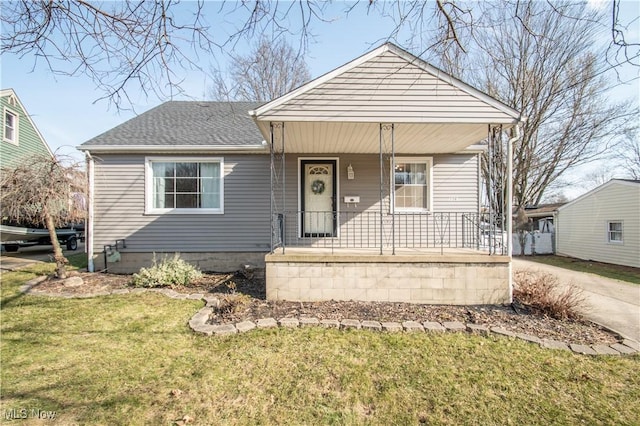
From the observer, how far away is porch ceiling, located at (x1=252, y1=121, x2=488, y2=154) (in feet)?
19.3

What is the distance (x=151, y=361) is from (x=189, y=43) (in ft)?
11.1

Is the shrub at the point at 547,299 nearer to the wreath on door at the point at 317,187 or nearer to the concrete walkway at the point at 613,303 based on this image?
the concrete walkway at the point at 613,303

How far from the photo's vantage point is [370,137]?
6.68 meters

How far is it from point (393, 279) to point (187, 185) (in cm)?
580

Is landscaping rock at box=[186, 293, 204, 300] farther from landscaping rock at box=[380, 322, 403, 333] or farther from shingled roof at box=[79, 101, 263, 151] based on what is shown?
shingled roof at box=[79, 101, 263, 151]

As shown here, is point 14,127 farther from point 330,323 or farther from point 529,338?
point 529,338

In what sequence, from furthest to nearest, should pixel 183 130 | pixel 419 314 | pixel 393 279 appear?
pixel 183 130 → pixel 393 279 → pixel 419 314

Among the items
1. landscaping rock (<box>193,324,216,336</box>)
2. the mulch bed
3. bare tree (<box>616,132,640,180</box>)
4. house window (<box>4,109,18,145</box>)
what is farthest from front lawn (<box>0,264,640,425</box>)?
bare tree (<box>616,132,640,180</box>)

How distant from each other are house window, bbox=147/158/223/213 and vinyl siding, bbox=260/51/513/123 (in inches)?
146

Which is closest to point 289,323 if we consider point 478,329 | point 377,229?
point 478,329

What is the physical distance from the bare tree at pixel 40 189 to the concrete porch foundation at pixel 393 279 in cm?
510

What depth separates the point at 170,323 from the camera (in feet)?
14.8

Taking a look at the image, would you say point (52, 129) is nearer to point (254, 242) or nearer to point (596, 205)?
point (254, 242)

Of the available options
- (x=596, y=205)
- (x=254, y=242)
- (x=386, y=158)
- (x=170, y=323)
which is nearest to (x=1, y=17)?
(x=170, y=323)
